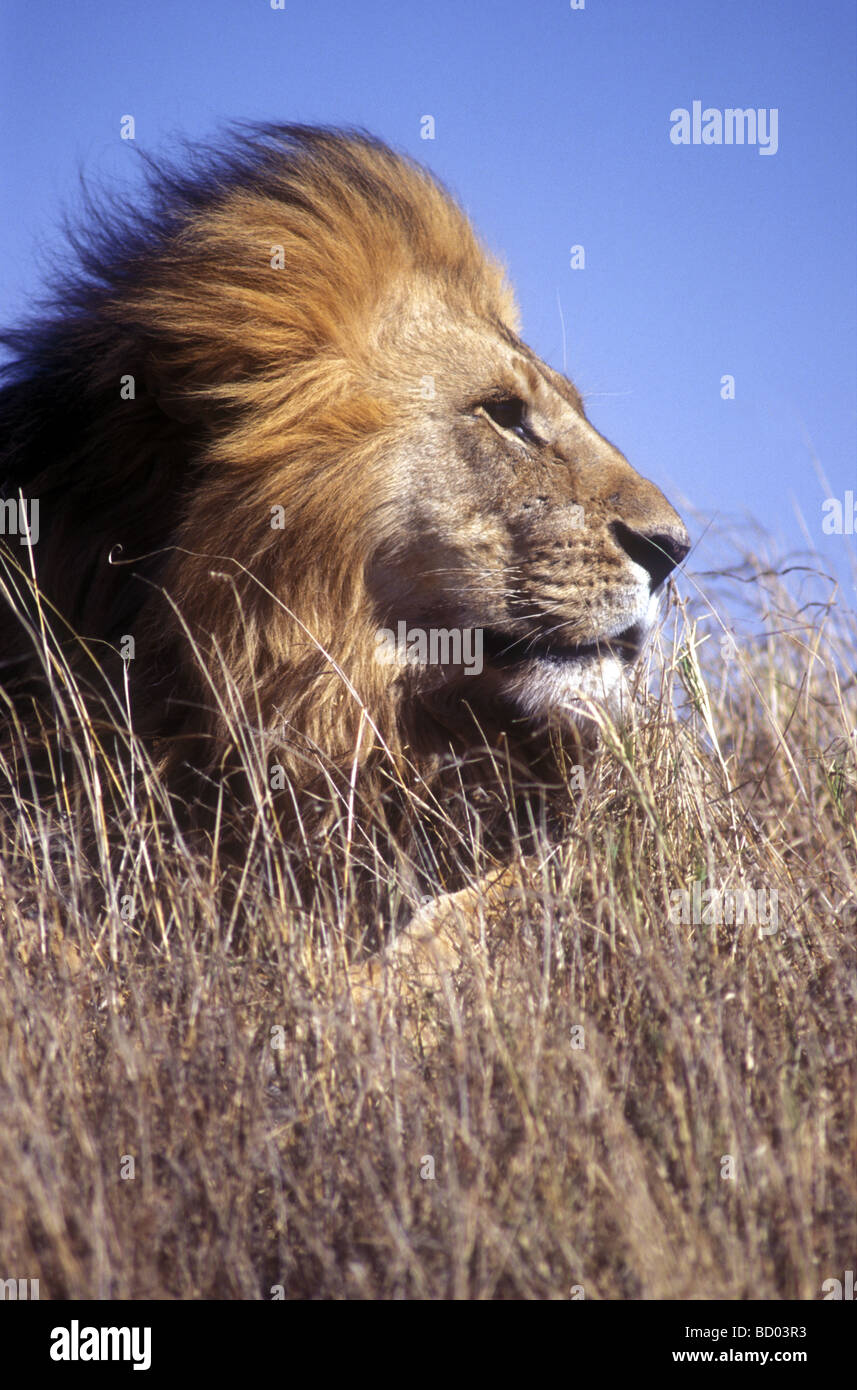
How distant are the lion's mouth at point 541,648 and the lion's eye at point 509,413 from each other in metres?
0.63

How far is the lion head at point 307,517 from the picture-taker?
3564mm

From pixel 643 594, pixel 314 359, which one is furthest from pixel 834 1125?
pixel 314 359

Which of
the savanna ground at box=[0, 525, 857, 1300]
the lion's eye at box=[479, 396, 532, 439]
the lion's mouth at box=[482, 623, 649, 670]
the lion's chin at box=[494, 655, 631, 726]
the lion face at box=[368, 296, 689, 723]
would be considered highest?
the lion's eye at box=[479, 396, 532, 439]

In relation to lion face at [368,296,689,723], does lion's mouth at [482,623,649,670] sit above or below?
below

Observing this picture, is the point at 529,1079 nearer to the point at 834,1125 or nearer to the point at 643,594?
the point at 834,1125

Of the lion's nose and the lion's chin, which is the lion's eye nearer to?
the lion's nose

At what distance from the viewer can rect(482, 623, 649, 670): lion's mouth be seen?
12.0ft

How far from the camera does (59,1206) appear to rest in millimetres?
2100

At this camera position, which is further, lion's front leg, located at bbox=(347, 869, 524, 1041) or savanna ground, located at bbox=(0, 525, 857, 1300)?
lion's front leg, located at bbox=(347, 869, 524, 1041)

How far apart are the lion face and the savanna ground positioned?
0.27 meters

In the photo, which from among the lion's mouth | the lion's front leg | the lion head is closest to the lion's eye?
Answer: the lion head

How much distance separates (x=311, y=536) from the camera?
357 centimetres

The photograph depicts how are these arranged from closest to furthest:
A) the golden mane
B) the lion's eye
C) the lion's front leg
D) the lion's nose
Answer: the lion's front leg → the golden mane → the lion's nose → the lion's eye
